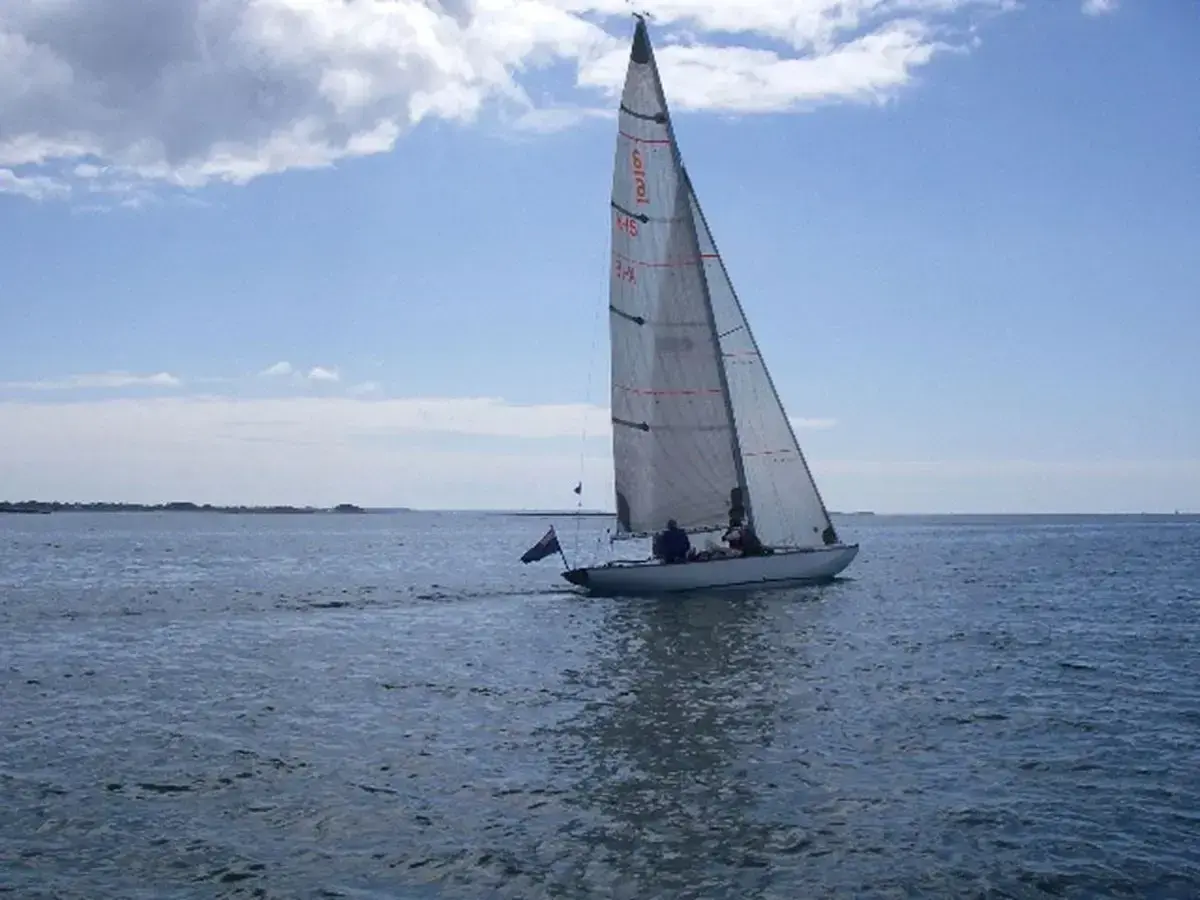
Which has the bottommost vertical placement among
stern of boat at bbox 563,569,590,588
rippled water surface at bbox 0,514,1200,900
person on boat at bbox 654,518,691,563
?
rippled water surface at bbox 0,514,1200,900

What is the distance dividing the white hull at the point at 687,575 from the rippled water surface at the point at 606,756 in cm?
206

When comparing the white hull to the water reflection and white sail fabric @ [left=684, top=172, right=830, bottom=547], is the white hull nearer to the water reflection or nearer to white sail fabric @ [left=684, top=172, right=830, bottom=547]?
white sail fabric @ [left=684, top=172, right=830, bottom=547]

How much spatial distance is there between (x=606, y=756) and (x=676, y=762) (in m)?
1.28

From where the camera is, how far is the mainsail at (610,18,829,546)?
4806 cm

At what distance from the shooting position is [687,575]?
148 ft

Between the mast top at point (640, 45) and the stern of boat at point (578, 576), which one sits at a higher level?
the mast top at point (640, 45)

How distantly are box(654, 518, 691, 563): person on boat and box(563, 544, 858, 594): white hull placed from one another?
67 cm

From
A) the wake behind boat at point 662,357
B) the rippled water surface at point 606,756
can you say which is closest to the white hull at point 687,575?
the wake behind boat at point 662,357

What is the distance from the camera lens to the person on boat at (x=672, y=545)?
46438 millimetres

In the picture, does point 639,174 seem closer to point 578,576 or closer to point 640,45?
point 640,45

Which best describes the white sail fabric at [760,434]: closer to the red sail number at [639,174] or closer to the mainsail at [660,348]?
the mainsail at [660,348]

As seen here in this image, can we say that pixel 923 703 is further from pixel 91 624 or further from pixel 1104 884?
pixel 91 624

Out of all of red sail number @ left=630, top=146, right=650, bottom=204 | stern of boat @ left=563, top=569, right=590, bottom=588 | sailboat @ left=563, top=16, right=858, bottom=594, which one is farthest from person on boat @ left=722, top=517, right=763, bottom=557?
red sail number @ left=630, top=146, right=650, bottom=204

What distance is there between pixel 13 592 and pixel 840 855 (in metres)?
53.6
